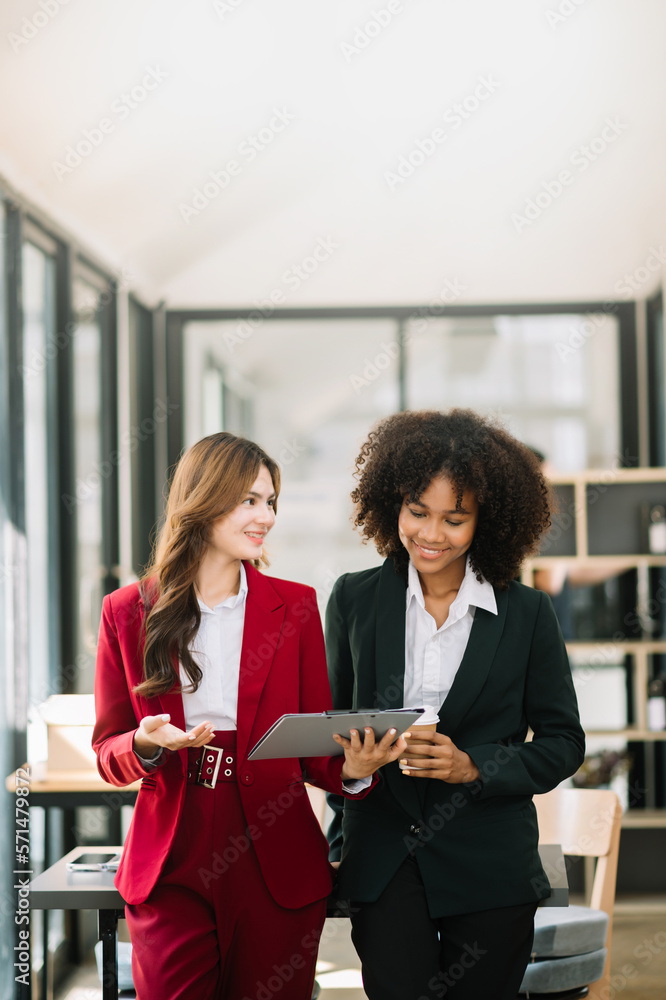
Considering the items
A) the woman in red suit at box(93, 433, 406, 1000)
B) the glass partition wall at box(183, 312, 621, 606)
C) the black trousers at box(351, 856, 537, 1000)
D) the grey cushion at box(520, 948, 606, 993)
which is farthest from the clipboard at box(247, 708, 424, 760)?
the glass partition wall at box(183, 312, 621, 606)

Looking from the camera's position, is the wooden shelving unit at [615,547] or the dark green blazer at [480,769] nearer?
the dark green blazer at [480,769]

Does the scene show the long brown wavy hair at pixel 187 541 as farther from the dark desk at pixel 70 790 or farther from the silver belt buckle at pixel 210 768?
the dark desk at pixel 70 790

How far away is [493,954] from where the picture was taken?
5.23 feet

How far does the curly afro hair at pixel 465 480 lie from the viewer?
171 centimetres

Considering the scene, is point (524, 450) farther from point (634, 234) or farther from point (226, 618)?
point (634, 234)

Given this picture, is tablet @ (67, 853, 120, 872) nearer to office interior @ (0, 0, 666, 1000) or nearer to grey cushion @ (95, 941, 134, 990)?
grey cushion @ (95, 941, 134, 990)

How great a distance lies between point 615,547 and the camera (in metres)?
4.52

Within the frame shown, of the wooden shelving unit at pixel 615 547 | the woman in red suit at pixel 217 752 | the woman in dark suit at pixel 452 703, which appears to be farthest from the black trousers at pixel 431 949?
the wooden shelving unit at pixel 615 547

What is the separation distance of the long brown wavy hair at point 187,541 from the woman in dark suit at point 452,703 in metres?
0.28

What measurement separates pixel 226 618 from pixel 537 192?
11.2 ft

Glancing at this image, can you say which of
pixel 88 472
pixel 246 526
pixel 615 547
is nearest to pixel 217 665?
pixel 246 526

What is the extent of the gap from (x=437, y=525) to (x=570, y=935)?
3.91 ft

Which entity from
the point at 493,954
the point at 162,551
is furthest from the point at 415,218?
the point at 493,954

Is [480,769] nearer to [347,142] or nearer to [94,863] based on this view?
[94,863]
